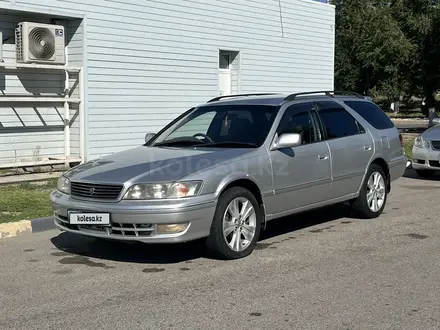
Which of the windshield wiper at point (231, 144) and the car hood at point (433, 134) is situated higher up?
the car hood at point (433, 134)

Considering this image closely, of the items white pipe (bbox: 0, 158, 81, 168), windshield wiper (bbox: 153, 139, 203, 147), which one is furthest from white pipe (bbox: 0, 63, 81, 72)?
windshield wiper (bbox: 153, 139, 203, 147)

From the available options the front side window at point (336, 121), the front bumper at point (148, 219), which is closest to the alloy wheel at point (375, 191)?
the front side window at point (336, 121)

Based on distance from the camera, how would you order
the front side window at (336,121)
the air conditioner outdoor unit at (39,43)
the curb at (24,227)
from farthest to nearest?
the air conditioner outdoor unit at (39,43), the front side window at (336,121), the curb at (24,227)

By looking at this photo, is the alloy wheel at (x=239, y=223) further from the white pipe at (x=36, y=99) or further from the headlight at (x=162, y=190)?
the white pipe at (x=36, y=99)

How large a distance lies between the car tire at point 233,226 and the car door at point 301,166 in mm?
397

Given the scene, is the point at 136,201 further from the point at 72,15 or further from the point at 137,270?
the point at 72,15

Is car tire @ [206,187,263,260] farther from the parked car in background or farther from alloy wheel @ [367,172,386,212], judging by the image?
the parked car in background

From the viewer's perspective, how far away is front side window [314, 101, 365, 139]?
7.85m

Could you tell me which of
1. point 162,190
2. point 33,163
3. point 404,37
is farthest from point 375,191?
point 404,37

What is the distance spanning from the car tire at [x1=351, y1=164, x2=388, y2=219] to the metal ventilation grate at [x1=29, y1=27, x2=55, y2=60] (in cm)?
683

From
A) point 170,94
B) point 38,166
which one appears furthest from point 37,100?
point 170,94

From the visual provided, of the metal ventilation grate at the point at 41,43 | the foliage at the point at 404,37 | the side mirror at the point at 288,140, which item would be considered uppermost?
the foliage at the point at 404,37

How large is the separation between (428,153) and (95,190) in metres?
8.58

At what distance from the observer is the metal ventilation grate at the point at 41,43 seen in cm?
1188
